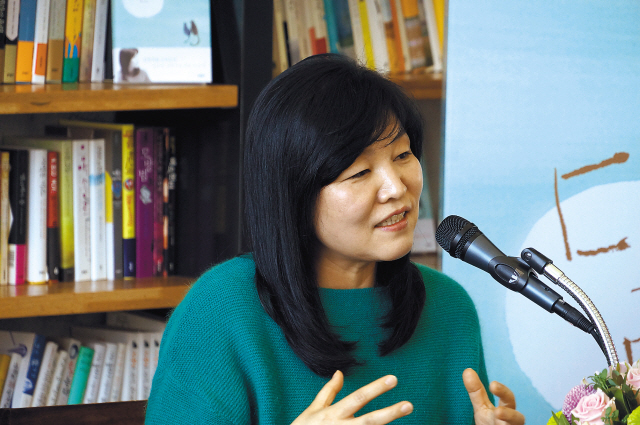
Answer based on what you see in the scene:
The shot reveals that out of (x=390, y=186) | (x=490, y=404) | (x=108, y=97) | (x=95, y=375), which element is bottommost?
(x=95, y=375)

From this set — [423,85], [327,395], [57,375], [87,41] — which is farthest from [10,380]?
[423,85]

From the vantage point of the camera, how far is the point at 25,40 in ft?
5.04

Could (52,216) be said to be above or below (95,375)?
above

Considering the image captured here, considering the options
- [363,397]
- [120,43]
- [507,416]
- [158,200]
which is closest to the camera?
[363,397]

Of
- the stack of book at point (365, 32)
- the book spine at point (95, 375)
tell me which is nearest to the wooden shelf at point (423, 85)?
the stack of book at point (365, 32)

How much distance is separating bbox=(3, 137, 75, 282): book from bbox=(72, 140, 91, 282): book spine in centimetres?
1

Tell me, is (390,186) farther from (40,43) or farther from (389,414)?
(40,43)

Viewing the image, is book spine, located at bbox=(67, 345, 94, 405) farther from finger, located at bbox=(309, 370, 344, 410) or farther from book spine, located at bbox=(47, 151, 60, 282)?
finger, located at bbox=(309, 370, 344, 410)

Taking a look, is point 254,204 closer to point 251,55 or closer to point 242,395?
point 242,395

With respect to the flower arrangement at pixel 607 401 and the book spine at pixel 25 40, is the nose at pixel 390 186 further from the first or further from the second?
the book spine at pixel 25 40

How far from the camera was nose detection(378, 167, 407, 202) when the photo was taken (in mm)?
1004

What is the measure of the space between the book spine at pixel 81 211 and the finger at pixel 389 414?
1008 mm

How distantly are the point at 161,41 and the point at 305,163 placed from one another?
771 mm

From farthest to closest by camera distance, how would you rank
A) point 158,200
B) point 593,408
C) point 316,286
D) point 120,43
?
point 158,200
point 120,43
point 316,286
point 593,408
